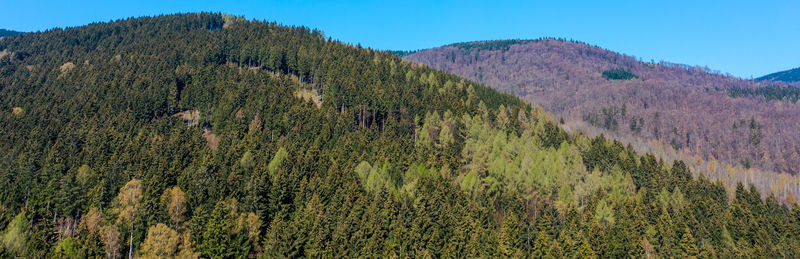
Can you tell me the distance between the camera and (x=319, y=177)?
82938mm

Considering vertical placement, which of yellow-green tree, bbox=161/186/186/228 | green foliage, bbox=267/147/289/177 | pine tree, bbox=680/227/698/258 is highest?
green foliage, bbox=267/147/289/177

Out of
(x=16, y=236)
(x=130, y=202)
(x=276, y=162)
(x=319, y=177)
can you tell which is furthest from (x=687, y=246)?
(x=16, y=236)

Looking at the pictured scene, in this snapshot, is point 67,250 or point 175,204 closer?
point 67,250

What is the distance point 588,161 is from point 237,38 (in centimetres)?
12814

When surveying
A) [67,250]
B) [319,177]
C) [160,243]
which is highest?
[319,177]

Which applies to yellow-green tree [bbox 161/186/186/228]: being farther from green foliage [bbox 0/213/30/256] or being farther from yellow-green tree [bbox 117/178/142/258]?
green foliage [bbox 0/213/30/256]

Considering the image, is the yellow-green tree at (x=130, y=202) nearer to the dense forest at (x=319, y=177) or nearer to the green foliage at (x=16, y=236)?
the dense forest at (x=319, y=177)

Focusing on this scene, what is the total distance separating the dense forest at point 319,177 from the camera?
6600 centimetres

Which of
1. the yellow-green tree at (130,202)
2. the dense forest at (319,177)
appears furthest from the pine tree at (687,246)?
the yellow-green tree at (130,202)

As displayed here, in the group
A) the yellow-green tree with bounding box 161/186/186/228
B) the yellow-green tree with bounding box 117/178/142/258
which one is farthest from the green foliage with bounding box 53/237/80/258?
the yellow-green tree with bounding box 161/186/186/228

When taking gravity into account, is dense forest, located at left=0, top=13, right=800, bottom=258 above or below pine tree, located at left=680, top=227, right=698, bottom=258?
above

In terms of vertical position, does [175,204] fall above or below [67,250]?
above

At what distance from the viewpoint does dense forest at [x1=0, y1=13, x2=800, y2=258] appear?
217 ft

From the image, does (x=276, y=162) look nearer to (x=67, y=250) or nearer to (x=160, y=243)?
(x=160, y=243)
